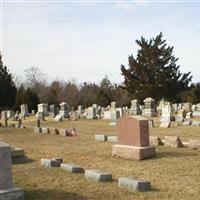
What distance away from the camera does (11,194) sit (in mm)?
7309

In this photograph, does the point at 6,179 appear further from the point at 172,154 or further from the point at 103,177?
the point at 172,154

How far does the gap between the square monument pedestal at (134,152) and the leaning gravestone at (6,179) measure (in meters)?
5.08

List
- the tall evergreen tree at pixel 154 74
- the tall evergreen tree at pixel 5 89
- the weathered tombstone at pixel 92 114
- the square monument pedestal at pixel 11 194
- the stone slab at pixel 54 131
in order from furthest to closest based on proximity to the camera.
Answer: the tall evergreen tree at pixel 154 74 → the weathered tombstone at pixel 92 114 → the tall evergreen tree at pixel 5 89 → the stone slab at pixel 54 131 → the square monument pedestal at pixel 11 194

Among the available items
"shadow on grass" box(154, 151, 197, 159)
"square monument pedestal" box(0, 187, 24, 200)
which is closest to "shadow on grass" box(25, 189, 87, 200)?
"square monument pedestal" box(0, 187, 24, 200)

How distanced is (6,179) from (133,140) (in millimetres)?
5692

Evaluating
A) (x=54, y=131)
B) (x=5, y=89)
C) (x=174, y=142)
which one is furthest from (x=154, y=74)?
(x=174, y=142)

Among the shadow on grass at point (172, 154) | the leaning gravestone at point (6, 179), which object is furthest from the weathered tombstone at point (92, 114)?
the leaning gravestone at point (6, 179)

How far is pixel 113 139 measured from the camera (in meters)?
16.5

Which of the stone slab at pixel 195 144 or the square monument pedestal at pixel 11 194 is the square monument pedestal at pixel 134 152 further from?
the square monument pedestal at pixel 11 194

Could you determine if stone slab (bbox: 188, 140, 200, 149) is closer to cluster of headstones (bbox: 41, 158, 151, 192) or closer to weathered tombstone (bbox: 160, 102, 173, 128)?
cluster of headstones (bbox: 41, 158, 151, 192)

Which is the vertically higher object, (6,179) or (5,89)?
(5,89)

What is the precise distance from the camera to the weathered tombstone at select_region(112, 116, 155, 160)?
39.6ft

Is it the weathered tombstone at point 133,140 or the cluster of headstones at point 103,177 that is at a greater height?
the weathered tombstone at point 133,140

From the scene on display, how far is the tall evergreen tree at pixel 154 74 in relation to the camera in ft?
178
